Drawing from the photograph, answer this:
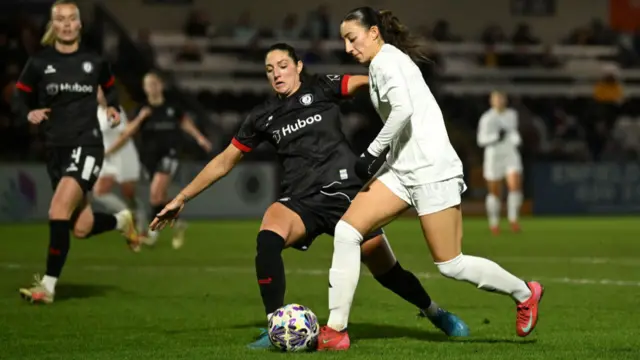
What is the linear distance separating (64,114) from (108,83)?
0.52 meters

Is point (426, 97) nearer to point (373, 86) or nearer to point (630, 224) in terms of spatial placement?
point (373, 86)

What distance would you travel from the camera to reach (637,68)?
3241cm

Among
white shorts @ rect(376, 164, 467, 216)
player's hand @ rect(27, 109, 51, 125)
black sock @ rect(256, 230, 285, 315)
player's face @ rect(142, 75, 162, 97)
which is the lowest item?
player's face @ rect(142, 75, 162, 97)

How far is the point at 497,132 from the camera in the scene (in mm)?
21172

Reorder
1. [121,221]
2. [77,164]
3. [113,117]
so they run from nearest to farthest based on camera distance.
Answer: [77,164] < [113,117] < [121,221]

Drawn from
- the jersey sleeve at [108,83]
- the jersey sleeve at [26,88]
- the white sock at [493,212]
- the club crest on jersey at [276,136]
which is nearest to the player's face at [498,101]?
the white sock at [493,212]

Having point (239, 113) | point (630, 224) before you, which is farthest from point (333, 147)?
point (239, 113)

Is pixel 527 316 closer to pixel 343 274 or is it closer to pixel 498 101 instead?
pixel 343 274

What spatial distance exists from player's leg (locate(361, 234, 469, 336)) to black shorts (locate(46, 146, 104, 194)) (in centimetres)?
340

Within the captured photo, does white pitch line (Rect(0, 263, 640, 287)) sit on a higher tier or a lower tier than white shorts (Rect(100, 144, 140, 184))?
lower

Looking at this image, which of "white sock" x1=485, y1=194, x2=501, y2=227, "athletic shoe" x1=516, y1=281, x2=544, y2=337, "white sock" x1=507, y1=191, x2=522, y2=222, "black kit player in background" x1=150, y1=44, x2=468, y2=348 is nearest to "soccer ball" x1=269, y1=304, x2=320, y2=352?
"black kit player in background" x1=150, y1=44, x2=468, y2=348

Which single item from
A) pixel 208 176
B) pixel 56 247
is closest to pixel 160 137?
pixel 56 247

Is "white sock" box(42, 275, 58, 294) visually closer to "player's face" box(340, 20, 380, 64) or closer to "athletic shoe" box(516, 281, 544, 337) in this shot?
"player's face" box(340, 20, 380, 64)

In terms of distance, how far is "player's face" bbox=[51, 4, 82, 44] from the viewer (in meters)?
9.94
